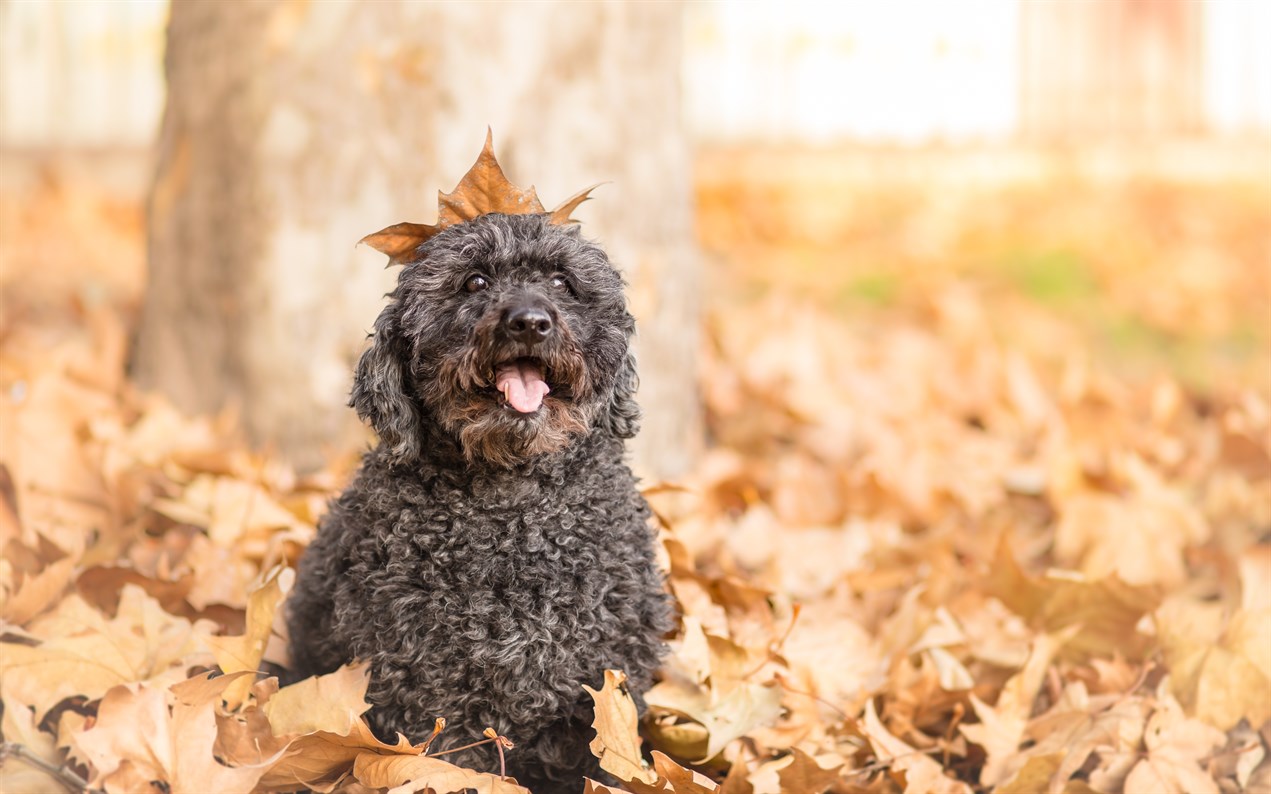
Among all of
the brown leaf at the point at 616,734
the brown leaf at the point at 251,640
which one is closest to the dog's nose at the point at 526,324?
the brown leaf at the point at 616,734

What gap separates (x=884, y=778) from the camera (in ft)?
9.53

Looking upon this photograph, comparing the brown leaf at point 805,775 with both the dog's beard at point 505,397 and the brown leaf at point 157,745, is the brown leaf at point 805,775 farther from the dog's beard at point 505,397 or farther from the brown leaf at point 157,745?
the brown leaf at point 157,745

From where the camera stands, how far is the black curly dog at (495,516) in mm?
2492

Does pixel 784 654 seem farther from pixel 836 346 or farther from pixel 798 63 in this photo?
pixel 798 63

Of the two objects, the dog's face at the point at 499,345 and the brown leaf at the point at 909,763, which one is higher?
the dog's face at the point at 499,345

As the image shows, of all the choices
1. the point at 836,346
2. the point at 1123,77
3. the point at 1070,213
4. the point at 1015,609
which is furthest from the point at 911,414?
the point at 1123,77

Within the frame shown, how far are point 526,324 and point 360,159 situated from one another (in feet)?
7.15

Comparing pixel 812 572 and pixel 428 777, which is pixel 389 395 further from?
pixel 812 572

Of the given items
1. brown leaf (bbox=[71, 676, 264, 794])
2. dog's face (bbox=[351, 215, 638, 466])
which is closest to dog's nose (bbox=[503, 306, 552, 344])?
dog's face (bbox=[351, 215, 638, 466])

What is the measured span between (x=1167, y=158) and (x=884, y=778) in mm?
9207

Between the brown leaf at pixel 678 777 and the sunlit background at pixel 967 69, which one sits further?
the sunlit background at pixel 967 69

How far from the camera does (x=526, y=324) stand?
2.36 metres

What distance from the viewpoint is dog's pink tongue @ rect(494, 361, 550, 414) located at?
7.95ft

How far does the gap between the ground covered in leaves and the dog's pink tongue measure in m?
0.66
